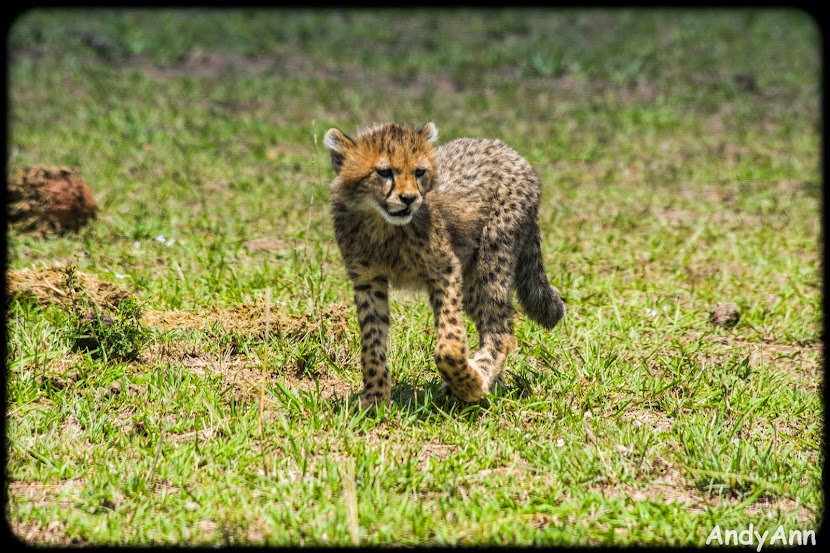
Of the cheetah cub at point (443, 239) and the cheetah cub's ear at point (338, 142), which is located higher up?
the cheetah cub's ear at point (338, 142)

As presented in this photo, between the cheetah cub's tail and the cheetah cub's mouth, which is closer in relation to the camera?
the cheetah cub's mouth

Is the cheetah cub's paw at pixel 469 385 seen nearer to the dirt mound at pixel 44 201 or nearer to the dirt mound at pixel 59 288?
the dirt mound at pixel 59 288

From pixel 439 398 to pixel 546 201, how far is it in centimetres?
380

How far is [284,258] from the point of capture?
693 centimetres

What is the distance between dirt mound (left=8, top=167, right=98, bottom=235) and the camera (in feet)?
23.3

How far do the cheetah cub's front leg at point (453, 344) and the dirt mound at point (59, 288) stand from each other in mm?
Result: 1812

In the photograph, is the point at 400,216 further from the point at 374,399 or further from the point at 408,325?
the point at 408,325

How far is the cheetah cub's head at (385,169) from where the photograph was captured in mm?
4570

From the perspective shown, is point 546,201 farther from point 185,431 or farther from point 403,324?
point 185,431

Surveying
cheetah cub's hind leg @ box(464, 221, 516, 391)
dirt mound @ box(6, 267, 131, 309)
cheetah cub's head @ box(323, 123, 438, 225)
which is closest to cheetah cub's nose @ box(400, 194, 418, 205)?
cheetah cub's head @ box(323, 123, 438, 225)

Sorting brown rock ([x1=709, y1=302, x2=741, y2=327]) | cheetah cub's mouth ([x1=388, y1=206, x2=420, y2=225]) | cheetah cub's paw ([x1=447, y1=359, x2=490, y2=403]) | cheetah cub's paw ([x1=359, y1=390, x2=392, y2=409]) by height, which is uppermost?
cheetah cub's mouth ([x1=388, y1=206, x2=420, y2=225])

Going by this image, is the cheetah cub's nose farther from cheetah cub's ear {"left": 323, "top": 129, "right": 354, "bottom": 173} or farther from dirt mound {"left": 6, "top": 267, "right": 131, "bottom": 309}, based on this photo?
dirt mound {"left": 6, "top": 267, "right": 131, "bottom": 309}

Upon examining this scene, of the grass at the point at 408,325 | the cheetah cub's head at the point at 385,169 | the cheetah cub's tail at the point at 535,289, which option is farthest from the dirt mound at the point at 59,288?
the cheetah cub's tail at the point at 535,289

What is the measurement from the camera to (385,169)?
182 inches
